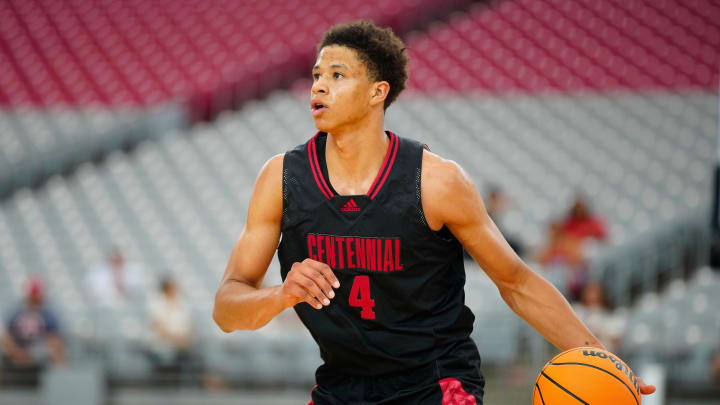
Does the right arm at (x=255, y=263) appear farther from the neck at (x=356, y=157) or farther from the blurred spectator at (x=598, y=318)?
the blurred spectator at (x=598, y=318)

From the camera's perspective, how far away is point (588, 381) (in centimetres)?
263

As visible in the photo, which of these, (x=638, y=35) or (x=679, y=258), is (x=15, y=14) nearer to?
(x=638, y=35)

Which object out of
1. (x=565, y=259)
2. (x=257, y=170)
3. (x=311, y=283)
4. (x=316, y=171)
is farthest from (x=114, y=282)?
(x=311, y=283)

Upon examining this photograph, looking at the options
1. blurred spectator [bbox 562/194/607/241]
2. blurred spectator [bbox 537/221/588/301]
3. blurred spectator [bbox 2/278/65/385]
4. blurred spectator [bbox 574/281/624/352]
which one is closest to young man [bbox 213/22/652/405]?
blurred spectator [bbox 574/281/624/352]

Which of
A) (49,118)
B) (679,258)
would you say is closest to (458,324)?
(679,258)

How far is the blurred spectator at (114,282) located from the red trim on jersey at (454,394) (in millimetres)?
5426

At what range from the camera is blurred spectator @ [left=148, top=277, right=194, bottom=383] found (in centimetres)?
666

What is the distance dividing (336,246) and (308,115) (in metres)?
8.54

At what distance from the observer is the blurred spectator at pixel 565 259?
22.2ft

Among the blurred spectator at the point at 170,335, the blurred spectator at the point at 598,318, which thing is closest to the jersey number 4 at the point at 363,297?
the blurred spectator at the point at 598,318

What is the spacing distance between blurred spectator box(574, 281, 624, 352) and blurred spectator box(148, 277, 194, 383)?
2.96 metres

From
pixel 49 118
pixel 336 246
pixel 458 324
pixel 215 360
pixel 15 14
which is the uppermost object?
pixel 15 14

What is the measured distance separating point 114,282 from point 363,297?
5.55 m

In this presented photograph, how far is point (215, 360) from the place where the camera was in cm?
674
